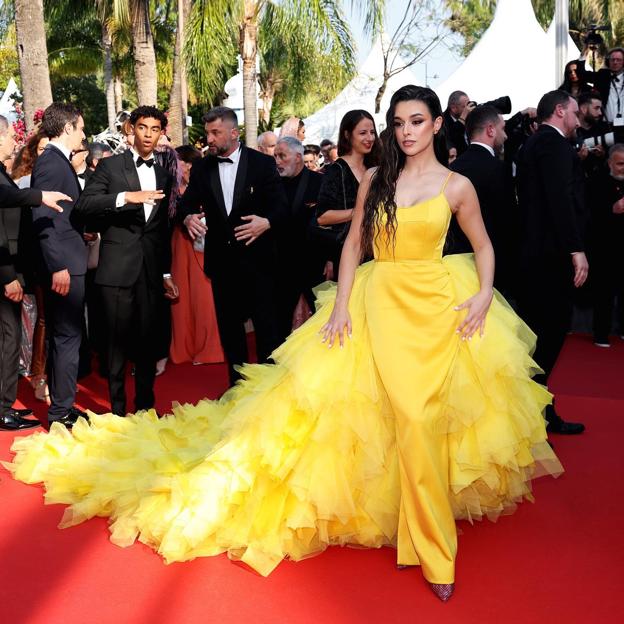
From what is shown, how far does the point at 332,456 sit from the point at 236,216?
2438mm

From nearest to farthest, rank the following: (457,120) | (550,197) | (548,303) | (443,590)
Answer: (443,590), (550,197), (548,303), (457,120)

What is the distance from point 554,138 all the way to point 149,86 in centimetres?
926

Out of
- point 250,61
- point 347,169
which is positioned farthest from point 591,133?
point 250,61

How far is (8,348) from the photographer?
5320 mm

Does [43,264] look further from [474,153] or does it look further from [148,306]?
[474,153]

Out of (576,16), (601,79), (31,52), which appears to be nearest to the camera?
(601,79)

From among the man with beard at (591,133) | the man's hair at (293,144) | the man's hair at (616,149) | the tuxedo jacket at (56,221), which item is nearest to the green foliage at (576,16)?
the man with beard at (591,133)

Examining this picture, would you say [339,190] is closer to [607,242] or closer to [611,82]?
[607,242]

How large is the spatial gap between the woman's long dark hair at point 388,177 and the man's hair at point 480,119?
180 cm

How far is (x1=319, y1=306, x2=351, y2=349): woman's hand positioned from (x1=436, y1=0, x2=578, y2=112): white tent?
14.5 meters

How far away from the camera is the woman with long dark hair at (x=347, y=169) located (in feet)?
16.9

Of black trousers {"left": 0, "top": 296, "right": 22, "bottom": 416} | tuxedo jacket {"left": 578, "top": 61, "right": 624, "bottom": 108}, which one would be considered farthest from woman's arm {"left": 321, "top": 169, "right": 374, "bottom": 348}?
tuxedo jacket {"left": 578, "top": 61, "right": 624, "bottom": 108}

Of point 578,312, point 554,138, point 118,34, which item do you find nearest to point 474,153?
point 554,138

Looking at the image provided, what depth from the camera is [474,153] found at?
518cm
